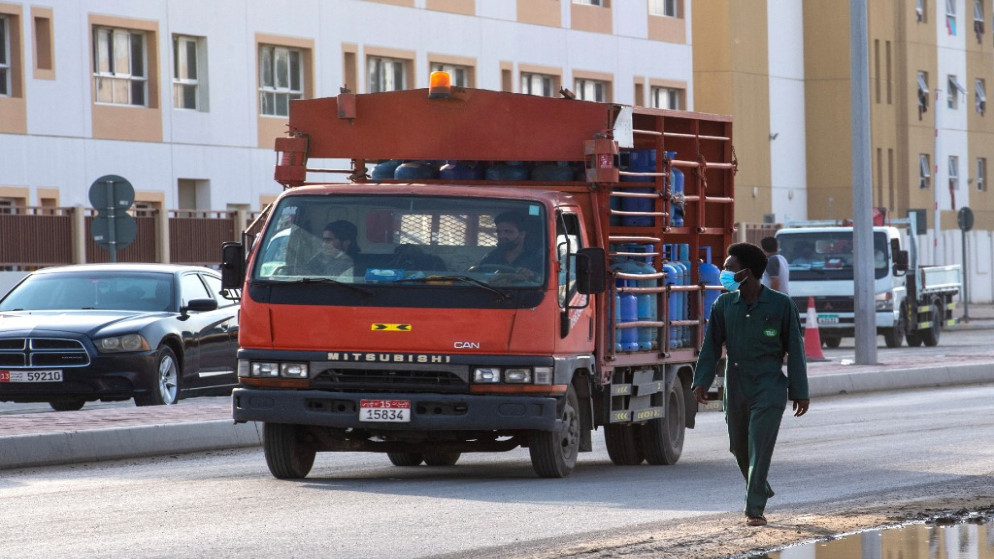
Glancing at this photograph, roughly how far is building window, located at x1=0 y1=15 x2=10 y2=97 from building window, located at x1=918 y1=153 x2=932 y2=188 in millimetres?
41125

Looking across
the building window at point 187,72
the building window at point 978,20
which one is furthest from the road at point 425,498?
the building window at point 978,20

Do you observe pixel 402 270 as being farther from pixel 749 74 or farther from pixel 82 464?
pixel 749 74

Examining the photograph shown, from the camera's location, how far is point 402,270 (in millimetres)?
13250

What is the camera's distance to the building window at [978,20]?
3024 inches

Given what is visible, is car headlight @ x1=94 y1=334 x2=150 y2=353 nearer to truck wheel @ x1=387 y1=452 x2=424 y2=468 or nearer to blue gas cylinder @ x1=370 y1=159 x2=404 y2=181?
truck wheel @ x1=387 y1=452 x2=424 y2=468

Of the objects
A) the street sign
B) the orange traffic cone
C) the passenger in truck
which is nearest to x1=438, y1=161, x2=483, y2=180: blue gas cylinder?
the passenger in truck

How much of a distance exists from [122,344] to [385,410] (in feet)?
24.4

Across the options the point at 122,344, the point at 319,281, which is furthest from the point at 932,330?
the point at 319,281

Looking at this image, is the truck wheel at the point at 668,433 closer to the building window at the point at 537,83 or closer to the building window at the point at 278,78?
the building window at the point at 278,78

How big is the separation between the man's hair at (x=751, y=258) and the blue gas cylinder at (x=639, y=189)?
4344 mm

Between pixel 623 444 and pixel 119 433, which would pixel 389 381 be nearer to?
pixel 623 444

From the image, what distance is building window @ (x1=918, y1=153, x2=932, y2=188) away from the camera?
72.1m

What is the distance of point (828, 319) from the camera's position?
37062mm

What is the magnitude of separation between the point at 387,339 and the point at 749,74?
169 feet
